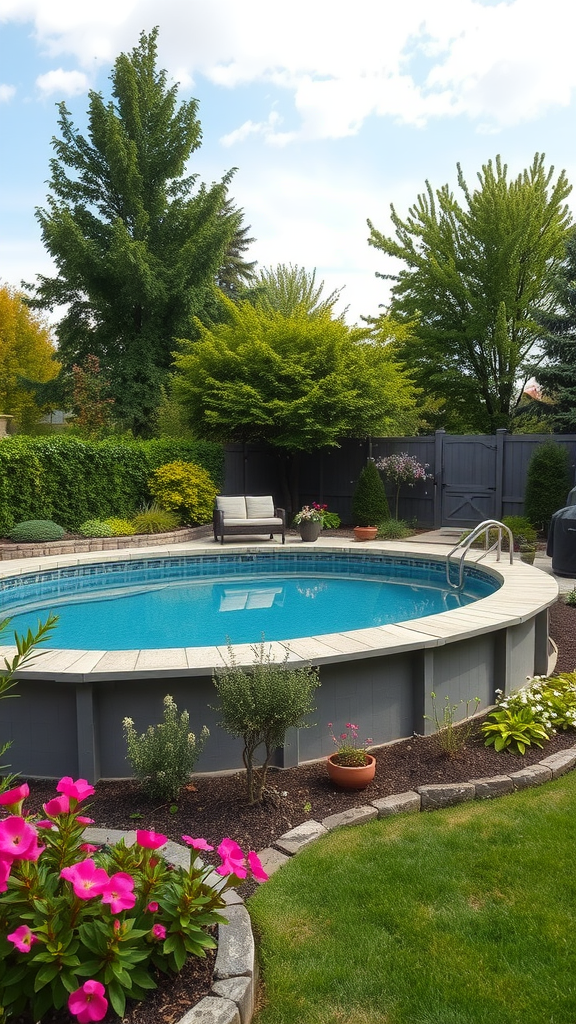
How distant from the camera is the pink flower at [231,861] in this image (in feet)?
6.21

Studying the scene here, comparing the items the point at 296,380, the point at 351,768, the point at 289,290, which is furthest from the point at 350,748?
the point at 289,290

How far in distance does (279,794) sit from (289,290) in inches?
789

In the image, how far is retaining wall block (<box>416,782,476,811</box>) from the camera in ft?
11.4

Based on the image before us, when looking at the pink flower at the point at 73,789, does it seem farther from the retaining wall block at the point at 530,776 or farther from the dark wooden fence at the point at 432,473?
the dark wooden fence at the point at 432,473

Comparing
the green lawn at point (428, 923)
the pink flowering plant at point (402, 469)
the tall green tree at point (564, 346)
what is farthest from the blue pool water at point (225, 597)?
the tall green tree at point (564, 346)

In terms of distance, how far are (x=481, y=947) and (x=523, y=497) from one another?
12019 millimetres

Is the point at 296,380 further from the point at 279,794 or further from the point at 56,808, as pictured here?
the point at 56,808

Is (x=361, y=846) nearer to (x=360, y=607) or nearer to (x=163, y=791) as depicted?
(x=163, y=791)

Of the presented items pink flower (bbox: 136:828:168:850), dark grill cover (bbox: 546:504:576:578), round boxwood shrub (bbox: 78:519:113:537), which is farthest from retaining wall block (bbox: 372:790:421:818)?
round boxwood shrub (bbox: 78:519:113:537)

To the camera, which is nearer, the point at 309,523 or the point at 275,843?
the point at 275,843

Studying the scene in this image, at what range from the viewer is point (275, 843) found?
3.07 m

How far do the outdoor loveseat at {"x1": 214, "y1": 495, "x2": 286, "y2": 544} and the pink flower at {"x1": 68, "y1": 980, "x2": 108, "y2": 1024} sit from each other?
31.9 feet

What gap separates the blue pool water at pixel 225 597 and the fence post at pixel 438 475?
4.50 m

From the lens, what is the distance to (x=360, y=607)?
7941 millimetres
